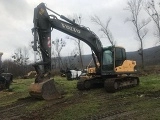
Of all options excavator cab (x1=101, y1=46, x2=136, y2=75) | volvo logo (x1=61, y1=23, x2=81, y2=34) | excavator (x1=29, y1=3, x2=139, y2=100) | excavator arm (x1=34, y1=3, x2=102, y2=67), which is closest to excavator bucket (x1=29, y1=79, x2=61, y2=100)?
excavator (x1=29, y1=3, x2=139, y2=100)

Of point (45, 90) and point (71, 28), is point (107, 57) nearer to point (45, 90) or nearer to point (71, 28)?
point (71, 28)

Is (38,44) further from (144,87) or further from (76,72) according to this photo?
(76,72)

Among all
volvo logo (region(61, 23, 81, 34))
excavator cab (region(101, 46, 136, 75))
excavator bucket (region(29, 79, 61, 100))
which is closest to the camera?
excavator bucket (region(29, 79, 61, 100))

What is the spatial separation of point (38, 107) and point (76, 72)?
17.8 meters

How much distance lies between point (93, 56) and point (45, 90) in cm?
454

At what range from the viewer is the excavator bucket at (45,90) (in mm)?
13492

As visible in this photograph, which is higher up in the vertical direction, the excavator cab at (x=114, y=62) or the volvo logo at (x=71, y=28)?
the volvo logo at (x=71, y=28)

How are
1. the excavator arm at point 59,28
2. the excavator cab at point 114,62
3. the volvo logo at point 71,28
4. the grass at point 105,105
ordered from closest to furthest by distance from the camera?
the grass at point 105,105 < the excavator arm at point 59,28 < the volvo logo at point 71,28 < the excavator cab at point 114,62

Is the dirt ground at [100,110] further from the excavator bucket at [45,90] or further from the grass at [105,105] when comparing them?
the excavator bucket at [45,90]

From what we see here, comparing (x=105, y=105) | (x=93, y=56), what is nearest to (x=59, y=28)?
(x=93, y=56)

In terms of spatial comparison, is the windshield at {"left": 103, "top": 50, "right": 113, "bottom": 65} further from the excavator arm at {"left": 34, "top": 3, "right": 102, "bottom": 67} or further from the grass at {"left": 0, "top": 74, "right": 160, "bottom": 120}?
the grass at {"left": 0, "top": 74, "right": 160, "bottom": 120}

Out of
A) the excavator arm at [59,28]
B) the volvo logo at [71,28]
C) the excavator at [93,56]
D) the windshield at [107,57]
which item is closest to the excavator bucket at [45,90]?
the excavator at [93,56]

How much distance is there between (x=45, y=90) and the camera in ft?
44.6

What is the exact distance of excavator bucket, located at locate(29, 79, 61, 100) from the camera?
13492 mm
